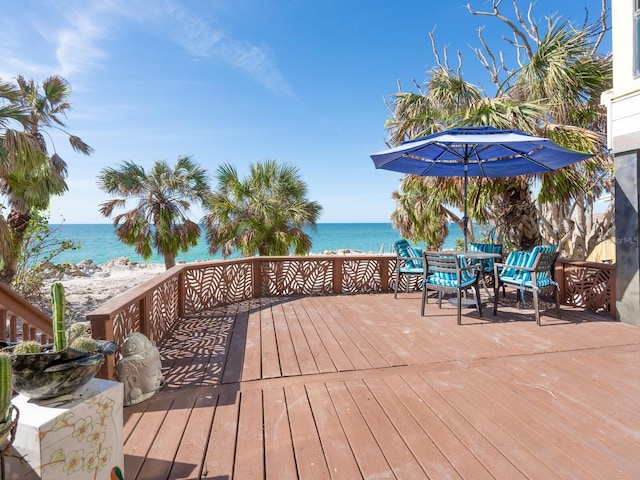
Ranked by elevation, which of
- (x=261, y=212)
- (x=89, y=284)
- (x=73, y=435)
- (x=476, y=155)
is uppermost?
(x=476, y=155)

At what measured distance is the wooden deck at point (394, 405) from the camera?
60.6 inches

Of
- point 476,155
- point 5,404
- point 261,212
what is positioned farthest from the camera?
point 261,212

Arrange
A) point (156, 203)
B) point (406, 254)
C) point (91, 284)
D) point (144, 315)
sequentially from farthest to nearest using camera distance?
point (91, 284) → point (156, 203) → point (406, 254) → point (144, 315)

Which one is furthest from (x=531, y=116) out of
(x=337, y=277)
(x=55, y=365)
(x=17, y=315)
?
(x=17, y=315)

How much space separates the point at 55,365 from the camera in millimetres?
1091

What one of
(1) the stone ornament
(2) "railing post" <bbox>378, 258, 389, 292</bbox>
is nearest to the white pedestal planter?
(1) the stone ornament

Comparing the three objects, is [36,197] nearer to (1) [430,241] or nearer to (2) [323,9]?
(2) [323,9]

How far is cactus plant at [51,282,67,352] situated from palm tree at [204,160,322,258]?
20.6 feet

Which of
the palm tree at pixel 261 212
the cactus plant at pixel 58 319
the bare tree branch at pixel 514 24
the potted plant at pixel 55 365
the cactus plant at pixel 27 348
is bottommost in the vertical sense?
the potted plant at pixel 55 365

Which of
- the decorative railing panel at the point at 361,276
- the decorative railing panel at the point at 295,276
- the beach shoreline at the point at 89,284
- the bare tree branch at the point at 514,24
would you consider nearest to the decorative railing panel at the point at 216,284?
the decorative railing panel at the point at 295,276

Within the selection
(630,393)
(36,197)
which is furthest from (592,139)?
(36,197)

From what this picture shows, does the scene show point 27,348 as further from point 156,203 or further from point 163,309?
point 156,203

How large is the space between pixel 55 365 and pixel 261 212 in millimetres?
6635

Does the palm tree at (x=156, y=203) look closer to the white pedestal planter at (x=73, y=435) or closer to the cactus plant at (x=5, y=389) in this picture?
the white pedestal planter at (x=73, y=435)
